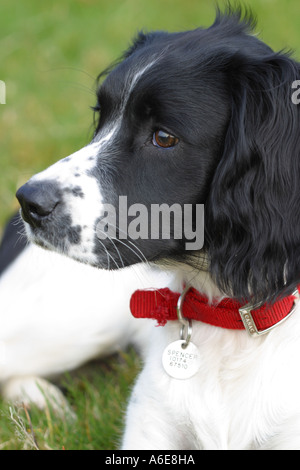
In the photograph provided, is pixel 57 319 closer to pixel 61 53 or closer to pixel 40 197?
pixel 40 197

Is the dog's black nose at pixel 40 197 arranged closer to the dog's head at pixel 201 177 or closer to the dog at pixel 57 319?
the dog's head at pixel 201 177

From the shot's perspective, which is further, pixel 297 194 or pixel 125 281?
pixel 125 281

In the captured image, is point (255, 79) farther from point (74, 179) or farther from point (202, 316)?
point (202, 316)

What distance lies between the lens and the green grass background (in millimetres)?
2945

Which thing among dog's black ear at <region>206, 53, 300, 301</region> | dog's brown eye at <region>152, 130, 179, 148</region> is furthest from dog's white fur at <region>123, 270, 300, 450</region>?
dog's brown eye at <region>152, 130, 179, 148</region>

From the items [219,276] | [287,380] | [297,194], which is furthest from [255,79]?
[287,380]

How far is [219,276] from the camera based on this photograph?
7.41ft

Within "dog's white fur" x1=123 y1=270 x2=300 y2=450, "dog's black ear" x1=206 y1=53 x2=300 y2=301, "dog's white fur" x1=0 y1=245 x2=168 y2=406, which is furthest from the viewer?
"dog's white fur" x1=0 y1=245 x2=168 y2=406

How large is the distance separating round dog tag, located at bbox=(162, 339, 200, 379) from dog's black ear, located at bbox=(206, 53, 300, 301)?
33 centimetres

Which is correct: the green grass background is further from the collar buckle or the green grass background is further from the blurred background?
the collar buckle

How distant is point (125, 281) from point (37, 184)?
1.20 meters

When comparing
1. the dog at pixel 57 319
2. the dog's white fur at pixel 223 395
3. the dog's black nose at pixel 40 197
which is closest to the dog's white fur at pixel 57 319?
the dog at pixel 57 319

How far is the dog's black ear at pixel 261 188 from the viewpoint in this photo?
2.17 meters

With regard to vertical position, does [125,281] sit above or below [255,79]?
below
